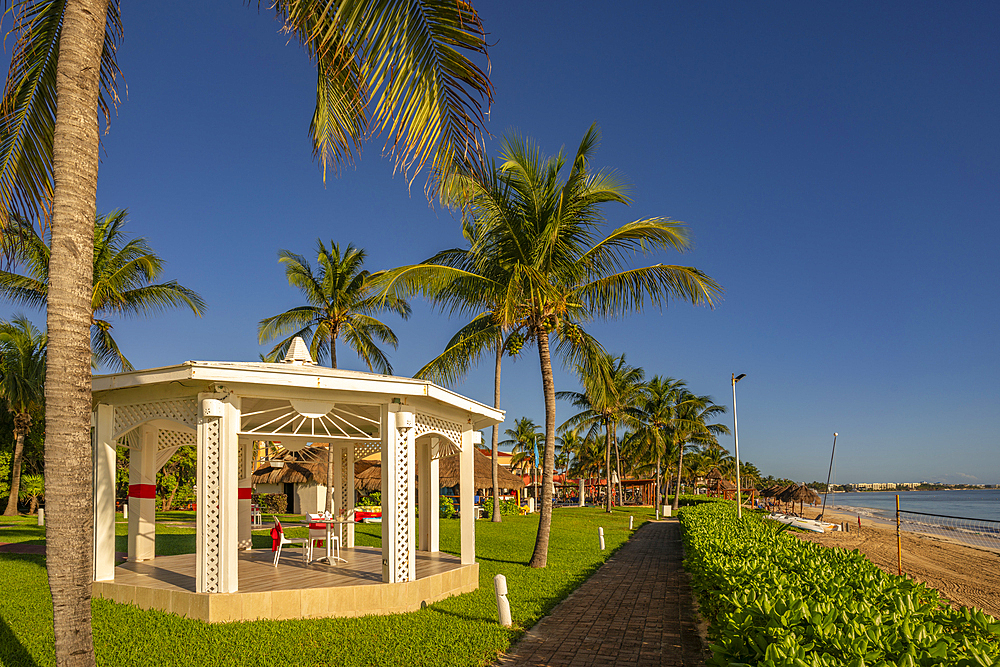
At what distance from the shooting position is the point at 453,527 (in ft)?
75.6

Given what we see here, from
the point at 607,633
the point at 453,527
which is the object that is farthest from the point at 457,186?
the point at 453,527

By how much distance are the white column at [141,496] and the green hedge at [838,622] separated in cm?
1002

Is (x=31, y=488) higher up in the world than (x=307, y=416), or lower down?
lower down

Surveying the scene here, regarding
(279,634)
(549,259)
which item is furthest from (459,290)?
(279,634)

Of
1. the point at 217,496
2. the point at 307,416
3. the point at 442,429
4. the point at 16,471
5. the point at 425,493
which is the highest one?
the point at 307,416

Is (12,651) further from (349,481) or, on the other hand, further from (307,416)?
(349,481)

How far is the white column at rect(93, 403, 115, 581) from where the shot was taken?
992 centimetres

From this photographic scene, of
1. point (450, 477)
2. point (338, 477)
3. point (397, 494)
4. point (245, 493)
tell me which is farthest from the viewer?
point (450, 477)

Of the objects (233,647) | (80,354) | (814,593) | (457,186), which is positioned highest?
(457,186)

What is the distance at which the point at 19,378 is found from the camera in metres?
27.2

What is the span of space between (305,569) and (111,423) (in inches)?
155

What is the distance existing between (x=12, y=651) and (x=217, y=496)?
2635mm

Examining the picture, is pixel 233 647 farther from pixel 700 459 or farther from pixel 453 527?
pixel 700 459

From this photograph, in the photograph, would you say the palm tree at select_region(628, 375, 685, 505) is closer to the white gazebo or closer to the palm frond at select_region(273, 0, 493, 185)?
the white gazebo
